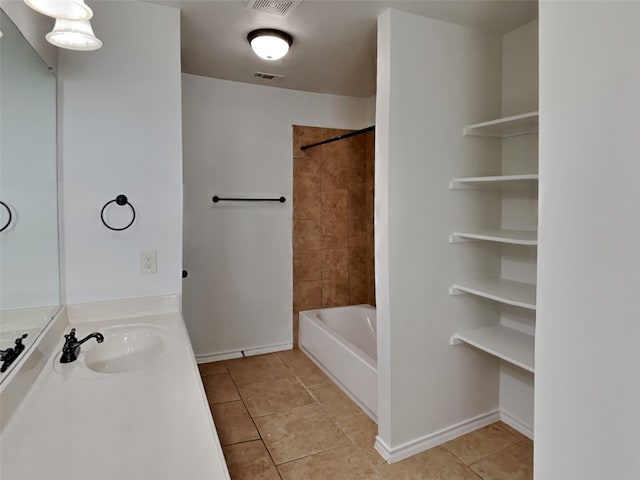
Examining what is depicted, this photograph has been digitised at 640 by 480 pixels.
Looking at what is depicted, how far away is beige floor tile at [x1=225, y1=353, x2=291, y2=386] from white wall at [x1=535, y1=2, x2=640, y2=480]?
2.50 meters

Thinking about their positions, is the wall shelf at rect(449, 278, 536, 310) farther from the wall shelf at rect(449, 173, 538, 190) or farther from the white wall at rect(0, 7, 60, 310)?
the white wall at rect(0, 7, 60, 310)

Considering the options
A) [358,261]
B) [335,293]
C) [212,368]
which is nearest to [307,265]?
[335,293]

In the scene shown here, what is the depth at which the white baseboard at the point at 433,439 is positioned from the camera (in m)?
2.11

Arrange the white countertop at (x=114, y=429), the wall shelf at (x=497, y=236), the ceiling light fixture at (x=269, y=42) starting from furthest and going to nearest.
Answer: the ceiling light fixture at (x=269, y=42)
the wall shelf at (x=497, y=236)
the white countertop at (x=114, y=429)

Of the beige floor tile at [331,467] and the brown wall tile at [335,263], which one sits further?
the brown wall tile at [335,263]

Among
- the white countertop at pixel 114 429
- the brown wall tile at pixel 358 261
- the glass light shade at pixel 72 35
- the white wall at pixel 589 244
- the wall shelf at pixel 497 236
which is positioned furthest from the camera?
the brown wall tile at pixel 358 261

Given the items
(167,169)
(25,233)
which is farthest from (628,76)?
(167,169)

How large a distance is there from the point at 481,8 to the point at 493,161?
83 centimetres

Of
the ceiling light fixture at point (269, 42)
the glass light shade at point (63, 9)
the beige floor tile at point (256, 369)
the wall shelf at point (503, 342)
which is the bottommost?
the beige floor tile at point (256, 369)

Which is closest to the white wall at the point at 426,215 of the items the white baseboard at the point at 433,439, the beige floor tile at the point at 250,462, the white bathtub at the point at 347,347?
the white baseboard at the point at 433,439

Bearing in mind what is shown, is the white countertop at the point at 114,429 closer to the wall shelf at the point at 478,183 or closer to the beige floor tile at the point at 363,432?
the beige floor tile at the point at 363,432

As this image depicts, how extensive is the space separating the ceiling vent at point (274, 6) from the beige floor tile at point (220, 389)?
2371 mm

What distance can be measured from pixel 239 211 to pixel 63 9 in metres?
2.28

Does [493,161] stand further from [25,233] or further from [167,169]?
[25,233]
